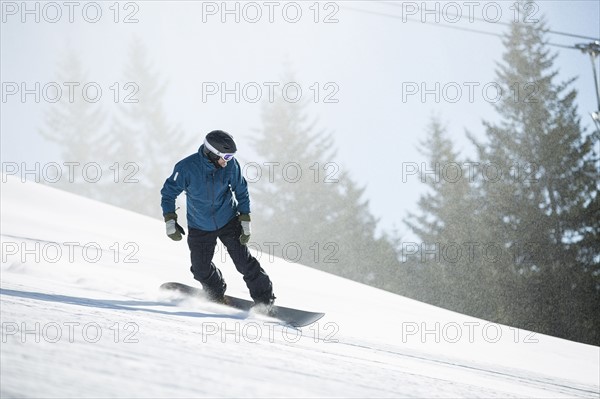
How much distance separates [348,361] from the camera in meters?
3.34

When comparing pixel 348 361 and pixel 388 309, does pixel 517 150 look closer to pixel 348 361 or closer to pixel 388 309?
pixel 388 309

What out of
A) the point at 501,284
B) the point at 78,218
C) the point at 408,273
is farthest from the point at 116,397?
the point at 408,273

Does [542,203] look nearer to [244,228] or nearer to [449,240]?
[449,240]

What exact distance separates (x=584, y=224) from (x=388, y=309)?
18.7 metres

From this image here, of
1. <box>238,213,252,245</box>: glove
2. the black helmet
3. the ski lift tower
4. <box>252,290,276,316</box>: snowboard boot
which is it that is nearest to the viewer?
the black helmet

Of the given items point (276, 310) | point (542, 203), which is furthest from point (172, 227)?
point (542, 203)

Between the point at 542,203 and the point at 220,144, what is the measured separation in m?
21.8

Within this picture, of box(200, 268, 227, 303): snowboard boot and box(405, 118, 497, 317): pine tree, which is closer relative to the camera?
box(200, 268, 227, 303): snowboard boot

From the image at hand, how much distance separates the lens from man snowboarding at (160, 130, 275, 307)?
4.76 metres

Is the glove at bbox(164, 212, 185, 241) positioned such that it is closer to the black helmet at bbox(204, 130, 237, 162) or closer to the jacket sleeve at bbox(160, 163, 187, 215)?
the jacket sleeve at bbox(160, 163, 187, 215)

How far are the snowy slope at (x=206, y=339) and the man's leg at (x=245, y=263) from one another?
0.32 meters

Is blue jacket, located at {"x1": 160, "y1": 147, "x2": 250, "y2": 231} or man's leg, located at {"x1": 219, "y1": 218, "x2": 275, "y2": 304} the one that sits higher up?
blue jacket, located at {"x1": 160, "y1": 147, "x2": 250, "y2": 231}

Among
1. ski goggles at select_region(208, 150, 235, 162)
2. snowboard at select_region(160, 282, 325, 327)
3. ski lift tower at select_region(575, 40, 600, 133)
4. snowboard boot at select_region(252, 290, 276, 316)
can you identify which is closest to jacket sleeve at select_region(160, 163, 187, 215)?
ski goggles at select_region(208, 150, 235, 162)

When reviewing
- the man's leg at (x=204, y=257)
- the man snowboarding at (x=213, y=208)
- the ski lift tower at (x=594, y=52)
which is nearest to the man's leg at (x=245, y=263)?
the man snowboarding at (x=213, y=208)
